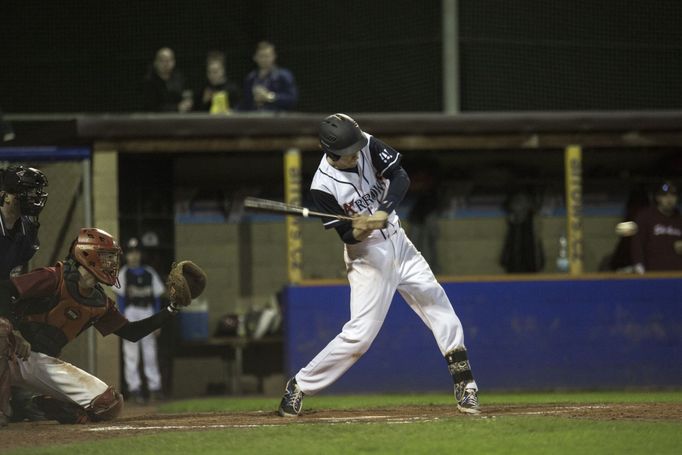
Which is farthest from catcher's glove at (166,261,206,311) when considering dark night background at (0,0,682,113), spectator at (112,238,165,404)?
dark night background at (0,0,682,113)

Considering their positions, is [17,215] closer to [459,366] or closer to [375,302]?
[375,302]

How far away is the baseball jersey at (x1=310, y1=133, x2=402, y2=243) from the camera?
24.6 feet

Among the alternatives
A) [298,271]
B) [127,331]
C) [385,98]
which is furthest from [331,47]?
[127,331]

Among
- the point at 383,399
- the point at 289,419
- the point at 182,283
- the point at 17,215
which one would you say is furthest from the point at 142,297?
the point at 289,419

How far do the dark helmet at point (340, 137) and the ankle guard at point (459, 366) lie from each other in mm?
1402

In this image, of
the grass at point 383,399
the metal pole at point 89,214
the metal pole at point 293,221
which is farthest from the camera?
the metal pole at point 293,221

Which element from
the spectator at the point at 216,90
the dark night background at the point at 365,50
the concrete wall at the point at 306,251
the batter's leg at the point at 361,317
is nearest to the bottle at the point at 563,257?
the concrete wall at the point at 306,251

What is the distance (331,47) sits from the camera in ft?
48.8

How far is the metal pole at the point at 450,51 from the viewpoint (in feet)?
42.2

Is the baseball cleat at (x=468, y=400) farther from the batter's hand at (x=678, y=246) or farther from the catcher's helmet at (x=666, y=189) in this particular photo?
the catcher's helmet at (x=666, y=189)

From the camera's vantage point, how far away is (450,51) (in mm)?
12906

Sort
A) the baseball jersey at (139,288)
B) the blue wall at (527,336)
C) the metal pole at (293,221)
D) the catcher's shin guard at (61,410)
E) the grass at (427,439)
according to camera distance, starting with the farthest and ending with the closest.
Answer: the baseball jersey at (139,288) → the metal pole at (293,221) → the blue wall at (527,336) → the catcher's shin guard at (61,410) → the grass at (427,439)

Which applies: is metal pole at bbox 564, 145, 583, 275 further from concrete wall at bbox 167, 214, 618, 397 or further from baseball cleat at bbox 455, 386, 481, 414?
baseball cleat at bbox 455, 386, 481, 414

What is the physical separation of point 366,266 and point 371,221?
1.20 ft
